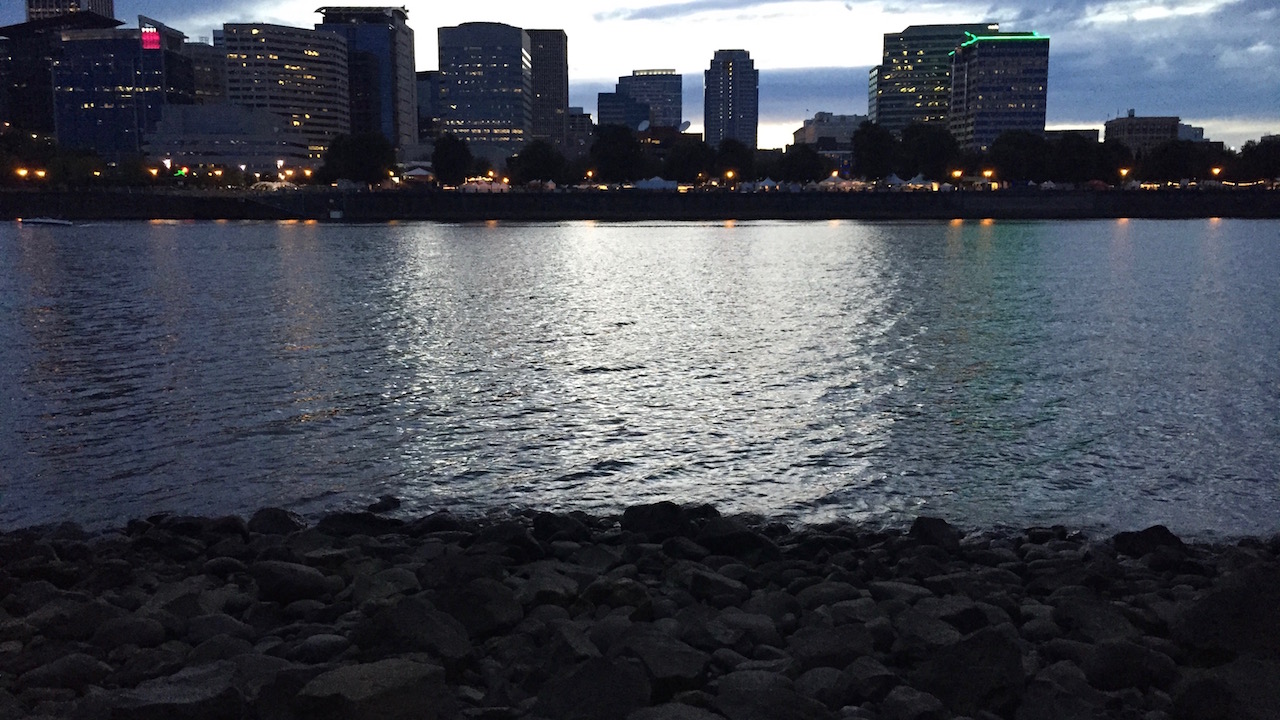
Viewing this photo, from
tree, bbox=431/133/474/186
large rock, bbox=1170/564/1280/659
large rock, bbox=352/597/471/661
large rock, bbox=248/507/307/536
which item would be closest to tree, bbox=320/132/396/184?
tree, bbox=431/133/474/186

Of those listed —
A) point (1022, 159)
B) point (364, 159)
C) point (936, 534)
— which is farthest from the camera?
point (364, 159)

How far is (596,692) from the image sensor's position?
6.14m

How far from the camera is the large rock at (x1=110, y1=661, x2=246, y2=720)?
19.8ft

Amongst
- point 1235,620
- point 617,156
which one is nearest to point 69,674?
point 1235,620

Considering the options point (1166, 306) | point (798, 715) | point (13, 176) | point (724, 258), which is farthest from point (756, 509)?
point (13, 176)

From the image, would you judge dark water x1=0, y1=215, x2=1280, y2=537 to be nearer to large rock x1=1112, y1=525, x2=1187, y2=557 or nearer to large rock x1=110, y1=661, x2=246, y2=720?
large rock x1=1112, y1=525, x2=1187, y2=557

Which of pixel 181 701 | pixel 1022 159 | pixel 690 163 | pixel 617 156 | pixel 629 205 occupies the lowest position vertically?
pixel 181 701

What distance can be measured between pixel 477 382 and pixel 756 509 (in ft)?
33.2

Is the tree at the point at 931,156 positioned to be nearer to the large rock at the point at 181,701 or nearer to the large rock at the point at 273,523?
the large rock at the point at 273,523

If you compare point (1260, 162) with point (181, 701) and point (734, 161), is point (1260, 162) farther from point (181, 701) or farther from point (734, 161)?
point (181, 701)

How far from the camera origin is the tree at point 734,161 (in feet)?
599

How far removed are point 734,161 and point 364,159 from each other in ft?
210

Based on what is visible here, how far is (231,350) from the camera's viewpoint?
2559 cm

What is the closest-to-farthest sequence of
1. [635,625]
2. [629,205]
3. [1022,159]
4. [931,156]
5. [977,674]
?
1. [977,674]
2. [635,625]
3. [629,205]
4. [1022,159]
5. [931,156]
